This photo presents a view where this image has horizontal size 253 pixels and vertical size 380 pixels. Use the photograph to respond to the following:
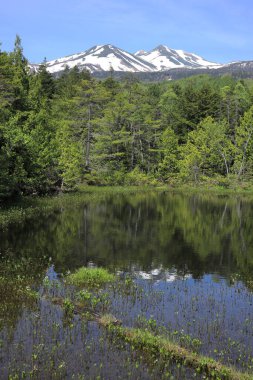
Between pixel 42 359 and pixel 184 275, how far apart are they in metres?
12.2

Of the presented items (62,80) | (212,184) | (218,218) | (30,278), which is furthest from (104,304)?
(62,80)

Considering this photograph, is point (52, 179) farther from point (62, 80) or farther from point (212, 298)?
point (62, 80)

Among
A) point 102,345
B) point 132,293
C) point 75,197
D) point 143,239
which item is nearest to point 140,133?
point 75,197

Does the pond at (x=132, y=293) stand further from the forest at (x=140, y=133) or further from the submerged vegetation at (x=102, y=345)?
the forest at (x=140, y=133)

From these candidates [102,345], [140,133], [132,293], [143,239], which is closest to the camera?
[102,345]

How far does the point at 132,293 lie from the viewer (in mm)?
19547

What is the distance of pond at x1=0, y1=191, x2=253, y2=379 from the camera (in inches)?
504

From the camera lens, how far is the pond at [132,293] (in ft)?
42.0

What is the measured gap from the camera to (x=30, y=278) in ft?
68.9

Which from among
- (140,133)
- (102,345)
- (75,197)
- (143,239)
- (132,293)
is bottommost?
(75,197)

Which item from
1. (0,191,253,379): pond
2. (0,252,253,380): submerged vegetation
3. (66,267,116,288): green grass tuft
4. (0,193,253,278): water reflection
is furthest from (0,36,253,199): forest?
(0,252,253,380): submerged vegetation

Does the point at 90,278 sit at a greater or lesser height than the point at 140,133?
lesser

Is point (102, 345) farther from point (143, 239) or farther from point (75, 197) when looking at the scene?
point (75, 197)

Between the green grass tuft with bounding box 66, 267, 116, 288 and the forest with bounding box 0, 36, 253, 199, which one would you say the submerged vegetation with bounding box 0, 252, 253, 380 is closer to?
the green grass tuft with bounding box 66, 267, 116, 288
